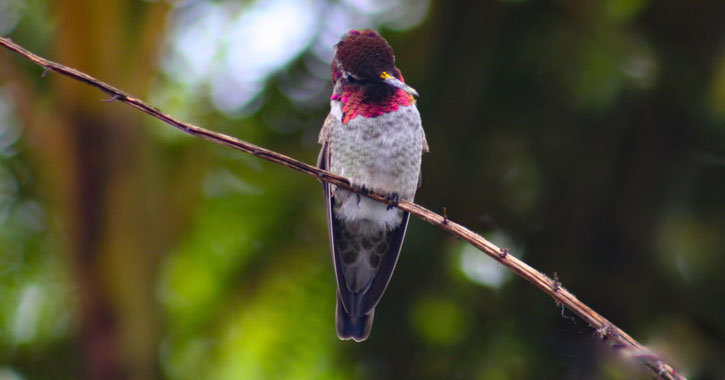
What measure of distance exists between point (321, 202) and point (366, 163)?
82.7 inches

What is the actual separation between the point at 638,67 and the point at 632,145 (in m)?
0.51

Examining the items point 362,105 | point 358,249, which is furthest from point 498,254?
point 358,249

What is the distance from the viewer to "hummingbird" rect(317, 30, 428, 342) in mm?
2529

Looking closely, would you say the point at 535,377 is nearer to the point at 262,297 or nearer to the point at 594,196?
the point at 594,196

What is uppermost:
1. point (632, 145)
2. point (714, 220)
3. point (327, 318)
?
point (632, 145)

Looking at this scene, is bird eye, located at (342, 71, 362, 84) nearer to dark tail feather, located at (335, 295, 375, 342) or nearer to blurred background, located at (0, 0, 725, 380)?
dark tail feather, located at (335, 295, 375, 342)

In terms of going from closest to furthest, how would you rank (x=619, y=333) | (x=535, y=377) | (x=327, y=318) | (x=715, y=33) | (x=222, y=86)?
(x=619, y=333) < (x=535, y=377) < (x=715, y=33) < (x=327, y=318) < (x=222, y=86)

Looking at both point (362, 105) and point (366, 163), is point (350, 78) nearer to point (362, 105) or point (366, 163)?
point (362, 105)

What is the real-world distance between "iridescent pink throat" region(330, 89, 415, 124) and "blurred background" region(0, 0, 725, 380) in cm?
146

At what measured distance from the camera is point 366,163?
2.82m

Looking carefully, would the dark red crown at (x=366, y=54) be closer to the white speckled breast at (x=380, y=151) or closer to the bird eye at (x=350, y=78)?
the bird eye at (x=350, y=78)

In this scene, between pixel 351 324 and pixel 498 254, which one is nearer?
pixel 498 254

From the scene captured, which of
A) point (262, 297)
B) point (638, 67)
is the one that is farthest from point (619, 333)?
point (262, 297)

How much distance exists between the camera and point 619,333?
5.16ft
